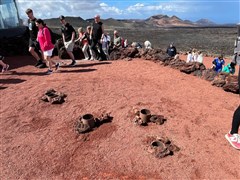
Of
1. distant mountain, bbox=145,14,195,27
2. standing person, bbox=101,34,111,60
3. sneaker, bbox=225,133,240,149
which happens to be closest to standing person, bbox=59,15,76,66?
standing person, bbox=101,34,111,60

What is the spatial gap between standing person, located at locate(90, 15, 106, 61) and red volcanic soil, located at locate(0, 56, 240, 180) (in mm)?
1997

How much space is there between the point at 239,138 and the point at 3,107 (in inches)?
203

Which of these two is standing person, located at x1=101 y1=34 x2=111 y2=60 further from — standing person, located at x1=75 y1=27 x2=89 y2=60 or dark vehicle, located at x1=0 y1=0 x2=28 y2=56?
dark vehicle, located at x1=0 y1=0 x2=28 y2=56

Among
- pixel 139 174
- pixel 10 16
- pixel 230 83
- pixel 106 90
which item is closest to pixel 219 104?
pixel 230 83

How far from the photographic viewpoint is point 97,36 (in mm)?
9891

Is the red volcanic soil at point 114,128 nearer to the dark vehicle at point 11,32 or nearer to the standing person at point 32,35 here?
the standing person at point 32,35

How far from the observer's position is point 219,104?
6.60 m

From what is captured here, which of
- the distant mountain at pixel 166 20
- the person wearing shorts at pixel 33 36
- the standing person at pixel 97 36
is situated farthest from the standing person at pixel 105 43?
the distant mountain at pixel 166 20

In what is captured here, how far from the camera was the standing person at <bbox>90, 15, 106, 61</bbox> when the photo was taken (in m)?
9.73

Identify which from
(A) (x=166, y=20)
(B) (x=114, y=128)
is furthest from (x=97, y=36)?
(A) (x=166, y=20)

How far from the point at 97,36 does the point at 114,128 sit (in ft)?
17.2

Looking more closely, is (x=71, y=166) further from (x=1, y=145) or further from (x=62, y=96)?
(x=62, y=96)

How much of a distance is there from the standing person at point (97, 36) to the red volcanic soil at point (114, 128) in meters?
2.00

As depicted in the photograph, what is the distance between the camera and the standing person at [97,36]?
31.9 ft
